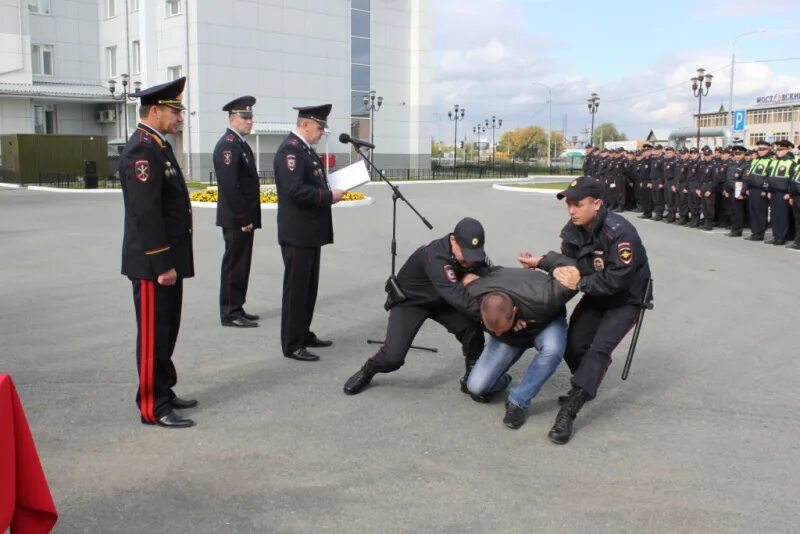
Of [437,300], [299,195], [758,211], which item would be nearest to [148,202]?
[299,195]

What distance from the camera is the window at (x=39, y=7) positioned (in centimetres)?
4716

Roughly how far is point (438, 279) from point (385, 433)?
42.5 inches

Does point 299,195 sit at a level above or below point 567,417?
above

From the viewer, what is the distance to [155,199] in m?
4.68

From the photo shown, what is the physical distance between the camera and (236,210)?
7.55 metres

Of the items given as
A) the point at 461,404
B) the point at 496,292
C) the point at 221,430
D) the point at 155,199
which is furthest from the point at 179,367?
the point at 496,292

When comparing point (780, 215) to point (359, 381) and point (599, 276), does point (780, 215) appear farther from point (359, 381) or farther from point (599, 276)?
point (359, 381)

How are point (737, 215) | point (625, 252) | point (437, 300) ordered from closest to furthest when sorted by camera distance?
point (625, 252)
point (437, 300)
point (737, 215)

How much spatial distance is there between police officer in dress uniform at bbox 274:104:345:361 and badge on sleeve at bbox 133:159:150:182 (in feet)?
5.96

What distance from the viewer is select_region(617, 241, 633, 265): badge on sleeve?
15.6ft


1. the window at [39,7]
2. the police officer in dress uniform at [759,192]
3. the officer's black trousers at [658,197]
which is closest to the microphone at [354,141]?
the police officer in dress uniform at [759,192]

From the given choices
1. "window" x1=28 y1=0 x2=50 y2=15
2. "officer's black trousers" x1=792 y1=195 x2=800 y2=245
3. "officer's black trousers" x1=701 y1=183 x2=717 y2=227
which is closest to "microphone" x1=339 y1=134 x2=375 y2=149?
"officer's black trousers" x1=792 y1=195 x2=800 y2=245

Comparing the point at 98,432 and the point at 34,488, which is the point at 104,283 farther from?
the point at 34,488

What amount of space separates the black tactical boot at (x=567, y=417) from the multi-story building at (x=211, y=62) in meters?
40.4
